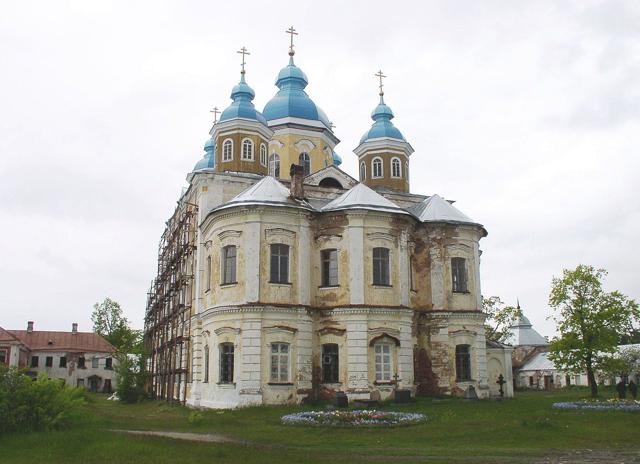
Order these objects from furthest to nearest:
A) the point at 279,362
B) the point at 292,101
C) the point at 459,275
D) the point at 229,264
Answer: the point at 292,101, the point at 459,275, the point at 229,264, the point at 279,362

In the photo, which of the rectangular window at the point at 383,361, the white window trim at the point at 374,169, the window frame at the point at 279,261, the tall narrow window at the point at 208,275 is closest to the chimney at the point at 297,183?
the window frame at the point at 279,261

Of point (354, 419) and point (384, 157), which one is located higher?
point (384, 157)

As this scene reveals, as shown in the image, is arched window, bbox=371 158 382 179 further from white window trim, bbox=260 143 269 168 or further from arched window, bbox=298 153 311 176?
white window trim, bbox=260 143 269 168

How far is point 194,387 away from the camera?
98.0ft

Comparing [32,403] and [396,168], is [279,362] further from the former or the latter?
[396,168]

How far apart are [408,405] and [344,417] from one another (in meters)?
7.16

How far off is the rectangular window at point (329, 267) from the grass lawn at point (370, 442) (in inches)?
306

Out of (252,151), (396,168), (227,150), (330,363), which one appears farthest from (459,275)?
(227,150)

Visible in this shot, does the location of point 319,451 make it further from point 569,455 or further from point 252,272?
point 252,272

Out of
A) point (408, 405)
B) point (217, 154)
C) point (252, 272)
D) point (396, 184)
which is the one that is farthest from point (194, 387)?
point (396, 184)

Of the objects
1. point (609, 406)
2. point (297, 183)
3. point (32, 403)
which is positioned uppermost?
point (297, 183)

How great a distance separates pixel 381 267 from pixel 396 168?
11210mm

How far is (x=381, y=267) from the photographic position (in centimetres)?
2855

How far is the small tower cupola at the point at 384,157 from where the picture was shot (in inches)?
1502
